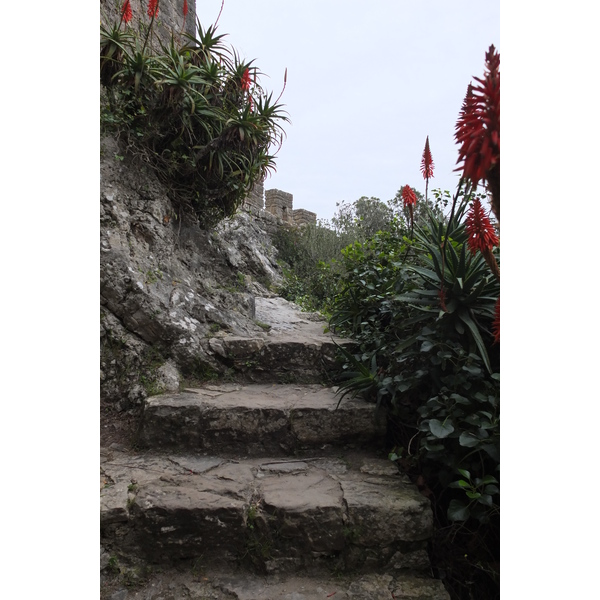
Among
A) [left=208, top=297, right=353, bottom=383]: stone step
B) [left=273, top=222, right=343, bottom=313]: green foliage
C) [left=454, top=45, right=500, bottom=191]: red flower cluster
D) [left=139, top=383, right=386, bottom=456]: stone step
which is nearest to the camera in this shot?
[left=454, top=45, right=500, bottom=191]: red flower cluster

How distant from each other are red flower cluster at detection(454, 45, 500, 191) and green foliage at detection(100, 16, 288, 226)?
3.06 m

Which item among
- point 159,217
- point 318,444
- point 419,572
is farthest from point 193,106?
point 419,572

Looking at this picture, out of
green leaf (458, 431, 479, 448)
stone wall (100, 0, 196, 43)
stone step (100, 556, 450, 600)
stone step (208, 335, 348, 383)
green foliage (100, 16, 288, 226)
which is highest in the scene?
stone wall (100, 0, 196, 43)

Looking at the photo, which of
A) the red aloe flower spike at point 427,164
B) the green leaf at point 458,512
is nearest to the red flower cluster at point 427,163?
the red aloe flower spike at point 427,164

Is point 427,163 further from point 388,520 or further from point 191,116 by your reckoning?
point 191,116

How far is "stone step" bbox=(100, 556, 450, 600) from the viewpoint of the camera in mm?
1532

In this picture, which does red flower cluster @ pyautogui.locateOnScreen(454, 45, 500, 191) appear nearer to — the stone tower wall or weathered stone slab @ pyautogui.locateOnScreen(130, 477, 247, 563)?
weathered stone slab @ pyautogui.locateOnScreen(130, 477, 247, 563)

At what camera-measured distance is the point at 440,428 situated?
169 cm

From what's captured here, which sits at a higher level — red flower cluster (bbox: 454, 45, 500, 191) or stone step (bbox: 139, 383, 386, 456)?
red flower cluster (bbox: 454, 45, 500, 191)

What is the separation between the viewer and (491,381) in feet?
5.94

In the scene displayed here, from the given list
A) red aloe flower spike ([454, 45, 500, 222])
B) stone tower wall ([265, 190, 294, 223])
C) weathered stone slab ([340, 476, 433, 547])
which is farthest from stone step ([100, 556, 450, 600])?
stone tower wall ([265, 190, 294, 223])

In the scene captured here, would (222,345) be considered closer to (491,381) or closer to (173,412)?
(173,412)

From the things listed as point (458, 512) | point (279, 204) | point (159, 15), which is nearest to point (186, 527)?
point (458, 512)

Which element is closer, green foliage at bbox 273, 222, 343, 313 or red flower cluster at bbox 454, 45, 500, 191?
red flower cluster at bbox 454, 45, 500, 191
